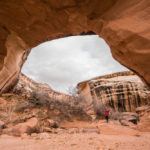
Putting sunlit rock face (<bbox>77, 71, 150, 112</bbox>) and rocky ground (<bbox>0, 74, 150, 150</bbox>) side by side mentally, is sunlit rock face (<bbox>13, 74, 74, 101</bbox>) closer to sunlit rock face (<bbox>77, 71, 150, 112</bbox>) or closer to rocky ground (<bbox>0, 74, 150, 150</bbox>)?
rocky ground (<bbox>0, 74, 150, 150</bbox>)

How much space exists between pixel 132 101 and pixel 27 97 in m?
10.4

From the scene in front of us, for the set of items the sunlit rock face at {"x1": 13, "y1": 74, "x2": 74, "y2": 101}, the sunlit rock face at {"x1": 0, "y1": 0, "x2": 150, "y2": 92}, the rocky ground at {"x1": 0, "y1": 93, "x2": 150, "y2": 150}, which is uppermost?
the sunlit rock face at {"x1": 13, "y1": 74, "x2": 74, "y2": 101}

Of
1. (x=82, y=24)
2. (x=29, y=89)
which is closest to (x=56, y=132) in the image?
(x=82, y=24)

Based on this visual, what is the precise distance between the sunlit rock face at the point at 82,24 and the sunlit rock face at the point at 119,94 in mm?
18928

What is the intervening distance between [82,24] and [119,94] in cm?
2066

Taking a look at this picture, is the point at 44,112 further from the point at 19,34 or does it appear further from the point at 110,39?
the point at 110,39

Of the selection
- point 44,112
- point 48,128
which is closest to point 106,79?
point 44,112

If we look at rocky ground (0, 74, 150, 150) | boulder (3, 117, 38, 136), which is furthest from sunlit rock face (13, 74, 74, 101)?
boulder (3, 117, 38, 136)

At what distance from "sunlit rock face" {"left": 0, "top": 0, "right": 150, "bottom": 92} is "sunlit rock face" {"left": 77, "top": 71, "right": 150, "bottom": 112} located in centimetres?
1893

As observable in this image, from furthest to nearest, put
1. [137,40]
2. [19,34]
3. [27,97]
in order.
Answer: [27,97] < [19,34] < [137,40]

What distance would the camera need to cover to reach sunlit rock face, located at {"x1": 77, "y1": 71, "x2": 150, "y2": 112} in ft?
82.7

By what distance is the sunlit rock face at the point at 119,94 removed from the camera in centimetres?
2522

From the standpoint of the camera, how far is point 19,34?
5.76 meters

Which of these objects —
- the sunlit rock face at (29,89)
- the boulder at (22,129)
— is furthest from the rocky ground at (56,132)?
the sunlit rock face at (29,89)
